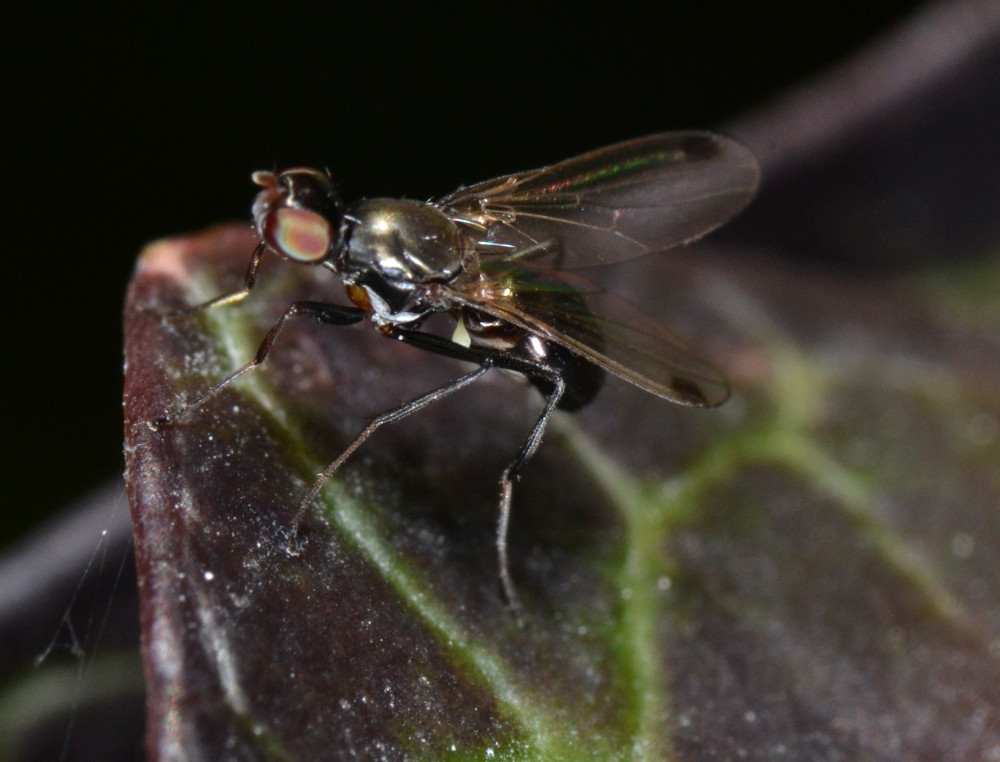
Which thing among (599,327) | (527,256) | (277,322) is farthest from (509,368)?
(277,322)

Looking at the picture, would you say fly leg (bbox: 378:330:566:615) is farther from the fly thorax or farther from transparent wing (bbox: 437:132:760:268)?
transparent wing (bbox: 437:132:760:268)

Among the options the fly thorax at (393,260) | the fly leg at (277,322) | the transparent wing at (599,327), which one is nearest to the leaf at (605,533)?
the fly leg at (277,322)

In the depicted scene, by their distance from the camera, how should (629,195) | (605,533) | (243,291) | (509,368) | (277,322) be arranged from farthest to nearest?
(629,195)
(509,368)
(605,533)
(243,291)
(277,322)

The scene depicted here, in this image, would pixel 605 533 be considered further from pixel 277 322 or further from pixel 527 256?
pixel 277 322

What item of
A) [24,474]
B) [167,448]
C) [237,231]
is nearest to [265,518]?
[167,448]

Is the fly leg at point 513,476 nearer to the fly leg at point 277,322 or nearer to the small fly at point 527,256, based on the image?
the small fly at point 527,256

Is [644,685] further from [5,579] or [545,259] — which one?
[5,579]

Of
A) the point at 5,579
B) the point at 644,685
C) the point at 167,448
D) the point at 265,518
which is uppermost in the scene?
the point at 167,448

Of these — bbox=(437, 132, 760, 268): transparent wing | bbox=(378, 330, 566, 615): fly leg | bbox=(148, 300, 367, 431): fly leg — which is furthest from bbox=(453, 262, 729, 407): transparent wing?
bbox=(148, 300, 367, 431): fly leg
